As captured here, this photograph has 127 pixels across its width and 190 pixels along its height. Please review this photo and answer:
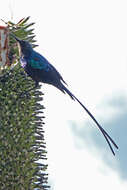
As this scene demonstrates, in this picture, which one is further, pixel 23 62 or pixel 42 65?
pixel 23 62

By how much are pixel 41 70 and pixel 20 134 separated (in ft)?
4.90

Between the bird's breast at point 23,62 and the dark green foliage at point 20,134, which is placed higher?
the bird's breast at point 23,62

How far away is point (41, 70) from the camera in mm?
11609

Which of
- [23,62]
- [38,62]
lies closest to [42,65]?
[38,62]

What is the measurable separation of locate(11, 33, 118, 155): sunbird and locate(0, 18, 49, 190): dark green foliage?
0.71 meters

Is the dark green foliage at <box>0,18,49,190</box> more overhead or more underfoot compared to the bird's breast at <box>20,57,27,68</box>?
more underfoot

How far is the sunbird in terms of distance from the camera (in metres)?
11.5

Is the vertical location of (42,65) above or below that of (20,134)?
above

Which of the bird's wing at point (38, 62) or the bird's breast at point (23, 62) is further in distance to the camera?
the bird's breast at point (23, 62)

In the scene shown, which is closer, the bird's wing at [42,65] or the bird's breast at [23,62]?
the bird's wing at [42,65]

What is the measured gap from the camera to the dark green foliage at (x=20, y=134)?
11953 millimetres

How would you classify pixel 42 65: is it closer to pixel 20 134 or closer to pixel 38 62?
pixel 38 62

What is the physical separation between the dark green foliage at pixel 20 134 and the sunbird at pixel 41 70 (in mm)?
708

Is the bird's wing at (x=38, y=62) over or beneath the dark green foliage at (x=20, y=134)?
over
